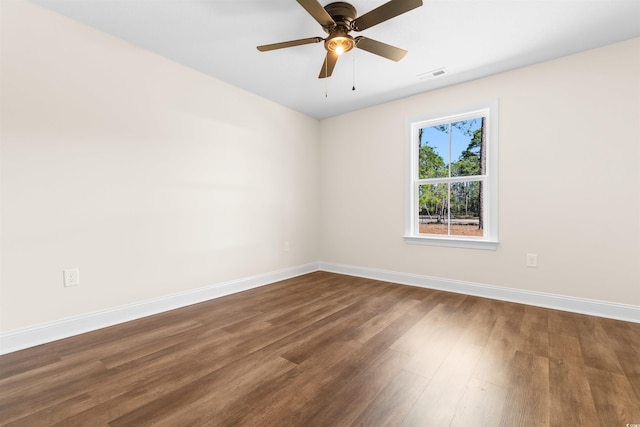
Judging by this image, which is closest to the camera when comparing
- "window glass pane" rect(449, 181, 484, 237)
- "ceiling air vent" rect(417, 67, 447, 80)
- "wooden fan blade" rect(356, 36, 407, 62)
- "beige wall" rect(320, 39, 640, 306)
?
"wooden fan blade" rect(356, 36, 407, 62)

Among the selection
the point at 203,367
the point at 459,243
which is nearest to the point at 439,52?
the point at 459,243

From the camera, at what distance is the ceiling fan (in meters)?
1.69

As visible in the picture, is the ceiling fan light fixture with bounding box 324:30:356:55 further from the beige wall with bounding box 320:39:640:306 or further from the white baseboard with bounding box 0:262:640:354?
the white baseboard with bounding box 0:262:640:354

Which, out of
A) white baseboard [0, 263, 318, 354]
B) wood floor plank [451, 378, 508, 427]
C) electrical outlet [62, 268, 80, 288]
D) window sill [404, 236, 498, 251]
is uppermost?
window sill [404, 236, 498, 251]

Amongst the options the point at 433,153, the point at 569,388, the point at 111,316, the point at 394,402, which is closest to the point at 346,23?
the point at 433,153

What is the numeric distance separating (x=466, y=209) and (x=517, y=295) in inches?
41.8

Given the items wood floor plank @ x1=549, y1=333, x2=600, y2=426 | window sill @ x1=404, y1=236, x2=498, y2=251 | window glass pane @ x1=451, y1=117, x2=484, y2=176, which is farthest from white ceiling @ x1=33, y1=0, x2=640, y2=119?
wood floor plank @ x1=549, y1=333, x2=600, y2=426

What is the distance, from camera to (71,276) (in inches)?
85.4

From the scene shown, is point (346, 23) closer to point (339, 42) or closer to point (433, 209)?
point (339, 42)

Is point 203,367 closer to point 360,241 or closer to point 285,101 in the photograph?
point 360,241

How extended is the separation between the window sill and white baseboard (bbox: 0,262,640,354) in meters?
0.43

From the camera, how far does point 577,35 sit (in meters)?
2.34

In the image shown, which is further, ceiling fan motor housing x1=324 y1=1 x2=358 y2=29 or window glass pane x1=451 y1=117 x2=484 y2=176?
window glass pane x1=451 y1=117 x2=484 y2=176

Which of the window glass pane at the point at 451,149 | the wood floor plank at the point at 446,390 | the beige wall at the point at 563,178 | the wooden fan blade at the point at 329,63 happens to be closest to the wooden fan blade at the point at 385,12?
the wooden fan blade at the point at 329,63
